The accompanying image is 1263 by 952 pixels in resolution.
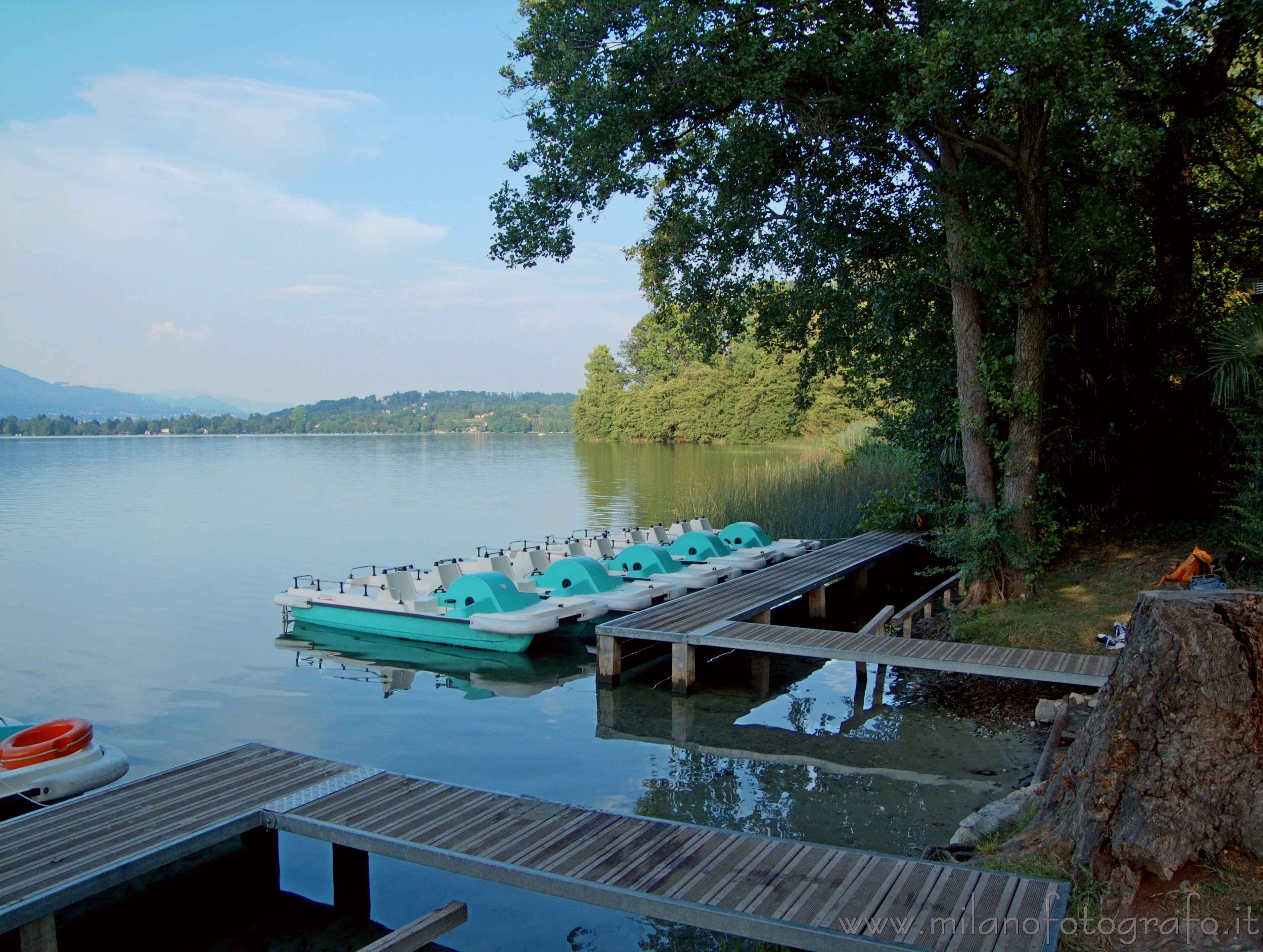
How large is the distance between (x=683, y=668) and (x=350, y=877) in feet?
14.6

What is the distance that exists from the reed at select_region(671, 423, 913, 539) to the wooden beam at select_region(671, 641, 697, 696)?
29.7ft

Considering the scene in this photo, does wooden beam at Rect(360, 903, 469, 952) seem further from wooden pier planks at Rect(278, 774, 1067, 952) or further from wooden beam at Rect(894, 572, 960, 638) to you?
Answer: wooden beam at Rect(894, 572, 960, 638)

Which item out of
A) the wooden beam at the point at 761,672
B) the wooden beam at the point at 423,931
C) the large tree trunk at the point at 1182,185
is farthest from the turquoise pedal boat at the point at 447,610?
the large tree trunk at the point at 1182,185

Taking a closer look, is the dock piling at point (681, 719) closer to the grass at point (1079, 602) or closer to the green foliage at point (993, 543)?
the grass at point (1079, 602)

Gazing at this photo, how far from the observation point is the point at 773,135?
1185 cm

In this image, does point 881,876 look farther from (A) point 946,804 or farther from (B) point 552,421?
(B) point 552,421

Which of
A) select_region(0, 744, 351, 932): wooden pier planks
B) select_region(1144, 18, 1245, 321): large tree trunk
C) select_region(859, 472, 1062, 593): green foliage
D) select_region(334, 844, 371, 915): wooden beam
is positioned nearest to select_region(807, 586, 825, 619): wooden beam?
select_region(859, 472, 1062, 593): green foliage

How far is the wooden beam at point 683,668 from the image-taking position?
9195mm

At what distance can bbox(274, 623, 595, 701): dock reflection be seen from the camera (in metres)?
10.3

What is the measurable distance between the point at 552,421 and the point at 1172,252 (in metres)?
116

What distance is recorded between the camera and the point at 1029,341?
1032 cm

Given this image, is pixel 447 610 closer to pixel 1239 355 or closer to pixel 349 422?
pixel 1239 355

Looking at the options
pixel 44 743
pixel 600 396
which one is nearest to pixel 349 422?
pixel 600 396

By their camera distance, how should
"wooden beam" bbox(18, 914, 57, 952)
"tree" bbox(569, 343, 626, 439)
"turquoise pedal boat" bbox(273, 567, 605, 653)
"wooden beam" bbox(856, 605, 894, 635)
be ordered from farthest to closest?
"tree" bbox(569, 343, 626, 439) < "turquoise pedal boat" bbox(273, 567, 605, 653) < "wooden beam" bbox(856, 605, 894, 635) < "wooden beam" bbox(18, 914, 57, 952)
